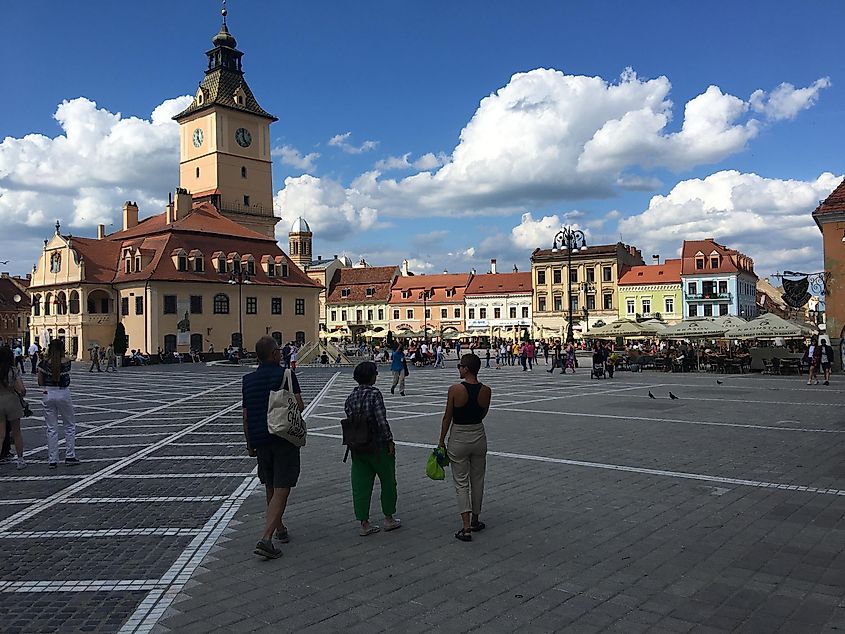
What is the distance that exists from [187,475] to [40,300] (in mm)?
59446

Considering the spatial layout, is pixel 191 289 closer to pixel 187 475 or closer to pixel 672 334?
pixel 672 334

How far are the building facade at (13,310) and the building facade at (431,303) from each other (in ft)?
165

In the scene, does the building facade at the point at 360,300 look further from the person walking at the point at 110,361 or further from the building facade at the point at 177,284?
the person walking at the point at 110,361

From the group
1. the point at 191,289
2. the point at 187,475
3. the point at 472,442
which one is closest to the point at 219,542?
the point at 472,442

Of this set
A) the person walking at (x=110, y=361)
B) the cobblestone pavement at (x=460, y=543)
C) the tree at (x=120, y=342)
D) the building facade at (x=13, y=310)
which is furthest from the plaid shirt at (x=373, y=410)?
the building facade at (x=13, y=310)

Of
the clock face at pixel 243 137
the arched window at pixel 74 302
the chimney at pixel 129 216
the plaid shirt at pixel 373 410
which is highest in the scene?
the clock face at pixel 243 137

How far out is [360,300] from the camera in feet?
306

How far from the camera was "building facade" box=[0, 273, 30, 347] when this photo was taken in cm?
9775

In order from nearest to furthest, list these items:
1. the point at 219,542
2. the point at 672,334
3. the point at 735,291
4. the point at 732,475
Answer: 1. the point at 219,542
2. the point at 732,475
3. the point at 672,334
4. the point at 735,291

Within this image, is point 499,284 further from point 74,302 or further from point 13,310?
point 13,310

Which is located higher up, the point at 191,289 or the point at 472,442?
the point at 191,289

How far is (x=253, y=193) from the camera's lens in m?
76.4

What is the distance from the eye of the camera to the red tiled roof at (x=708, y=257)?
242 feet

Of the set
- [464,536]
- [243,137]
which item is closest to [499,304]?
[243,137]
